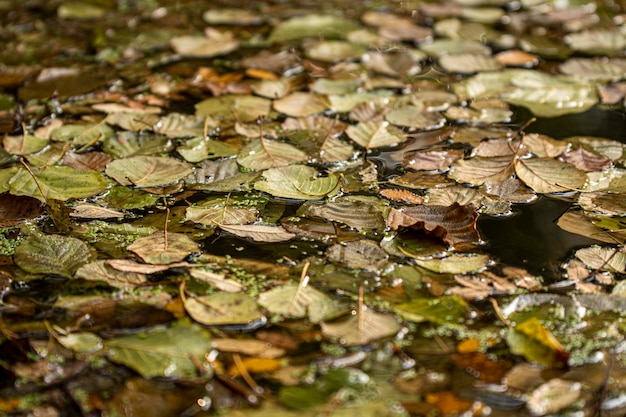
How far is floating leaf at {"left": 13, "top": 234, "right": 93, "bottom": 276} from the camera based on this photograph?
4.24 ft

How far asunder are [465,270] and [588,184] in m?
0.45

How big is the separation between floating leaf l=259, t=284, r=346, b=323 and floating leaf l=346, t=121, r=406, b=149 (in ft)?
1.89

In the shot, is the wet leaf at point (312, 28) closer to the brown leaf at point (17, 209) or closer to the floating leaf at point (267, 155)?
the floating leaf at point (267, 155)

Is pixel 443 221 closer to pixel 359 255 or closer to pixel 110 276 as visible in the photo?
pixel 359 255

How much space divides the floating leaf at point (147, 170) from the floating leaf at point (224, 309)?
431 millimetres

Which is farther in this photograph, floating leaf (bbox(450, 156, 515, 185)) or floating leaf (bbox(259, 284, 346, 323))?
floating leaf (bbox(450, 156, 515, 185))

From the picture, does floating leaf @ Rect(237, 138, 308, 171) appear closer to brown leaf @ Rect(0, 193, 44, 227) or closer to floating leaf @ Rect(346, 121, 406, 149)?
floating leaf @ Rect(346, 121, 406, 149)

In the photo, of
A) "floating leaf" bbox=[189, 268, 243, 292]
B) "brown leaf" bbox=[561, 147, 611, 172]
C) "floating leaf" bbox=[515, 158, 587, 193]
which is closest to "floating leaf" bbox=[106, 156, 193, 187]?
"floating leaf" bbox=[189, 268, 243, 292]

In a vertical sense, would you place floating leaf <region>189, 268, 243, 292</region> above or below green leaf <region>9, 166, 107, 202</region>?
above

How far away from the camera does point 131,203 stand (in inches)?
58.9

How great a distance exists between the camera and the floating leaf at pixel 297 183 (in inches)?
59.2

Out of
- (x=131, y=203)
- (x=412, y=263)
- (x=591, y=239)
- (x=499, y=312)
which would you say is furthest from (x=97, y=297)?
(x=591, y=239)

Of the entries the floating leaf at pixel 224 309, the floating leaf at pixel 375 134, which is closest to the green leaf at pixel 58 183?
the floating leaf at pixel 224 309

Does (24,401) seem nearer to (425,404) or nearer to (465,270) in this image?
(425,404)
